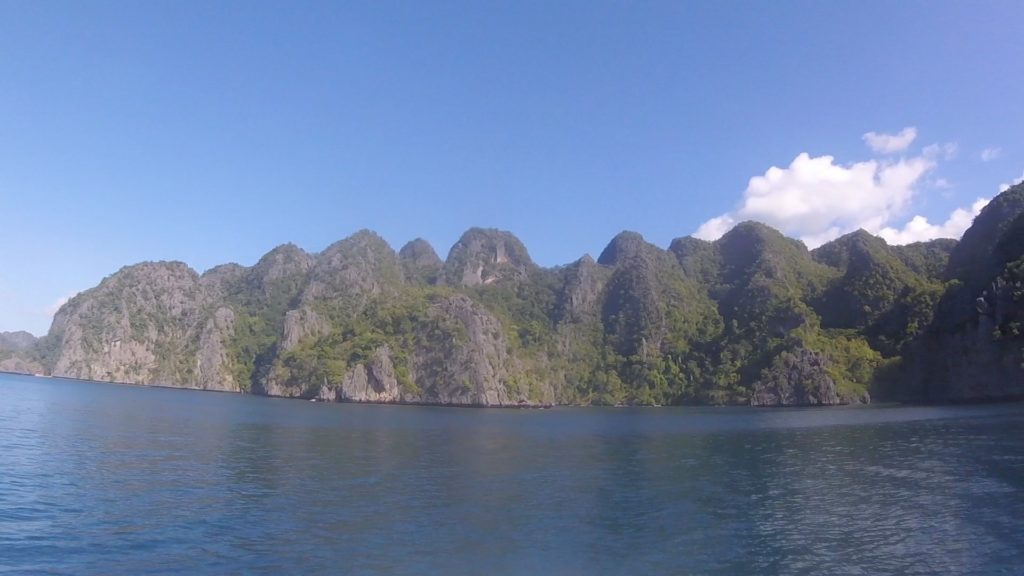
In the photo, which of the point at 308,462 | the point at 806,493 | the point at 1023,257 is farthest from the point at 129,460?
the point at 1023,257

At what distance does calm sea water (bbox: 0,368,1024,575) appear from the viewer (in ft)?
77.1

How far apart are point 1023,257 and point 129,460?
128 metres

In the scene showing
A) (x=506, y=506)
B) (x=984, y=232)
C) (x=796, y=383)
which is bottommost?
(x=506, y=506)

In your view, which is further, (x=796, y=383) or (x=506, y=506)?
(x=796, y=383)

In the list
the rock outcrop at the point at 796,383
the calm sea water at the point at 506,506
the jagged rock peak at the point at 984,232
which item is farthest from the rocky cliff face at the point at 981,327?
the calm sea water at the point at 506,506

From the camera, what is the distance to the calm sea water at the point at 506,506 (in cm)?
2350

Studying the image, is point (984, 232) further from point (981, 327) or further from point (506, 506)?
point (506, 506)

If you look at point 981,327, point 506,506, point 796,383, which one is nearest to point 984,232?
point 981,327

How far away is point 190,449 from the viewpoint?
51.8 m

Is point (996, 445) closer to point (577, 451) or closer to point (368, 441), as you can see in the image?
point (577, 451)

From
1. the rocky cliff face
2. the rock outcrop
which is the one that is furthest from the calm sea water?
the rock outcrop

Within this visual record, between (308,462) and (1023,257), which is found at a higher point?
(1023,257)

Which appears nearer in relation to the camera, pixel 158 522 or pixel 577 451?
pixel 158 522

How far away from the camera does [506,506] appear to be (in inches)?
1314
